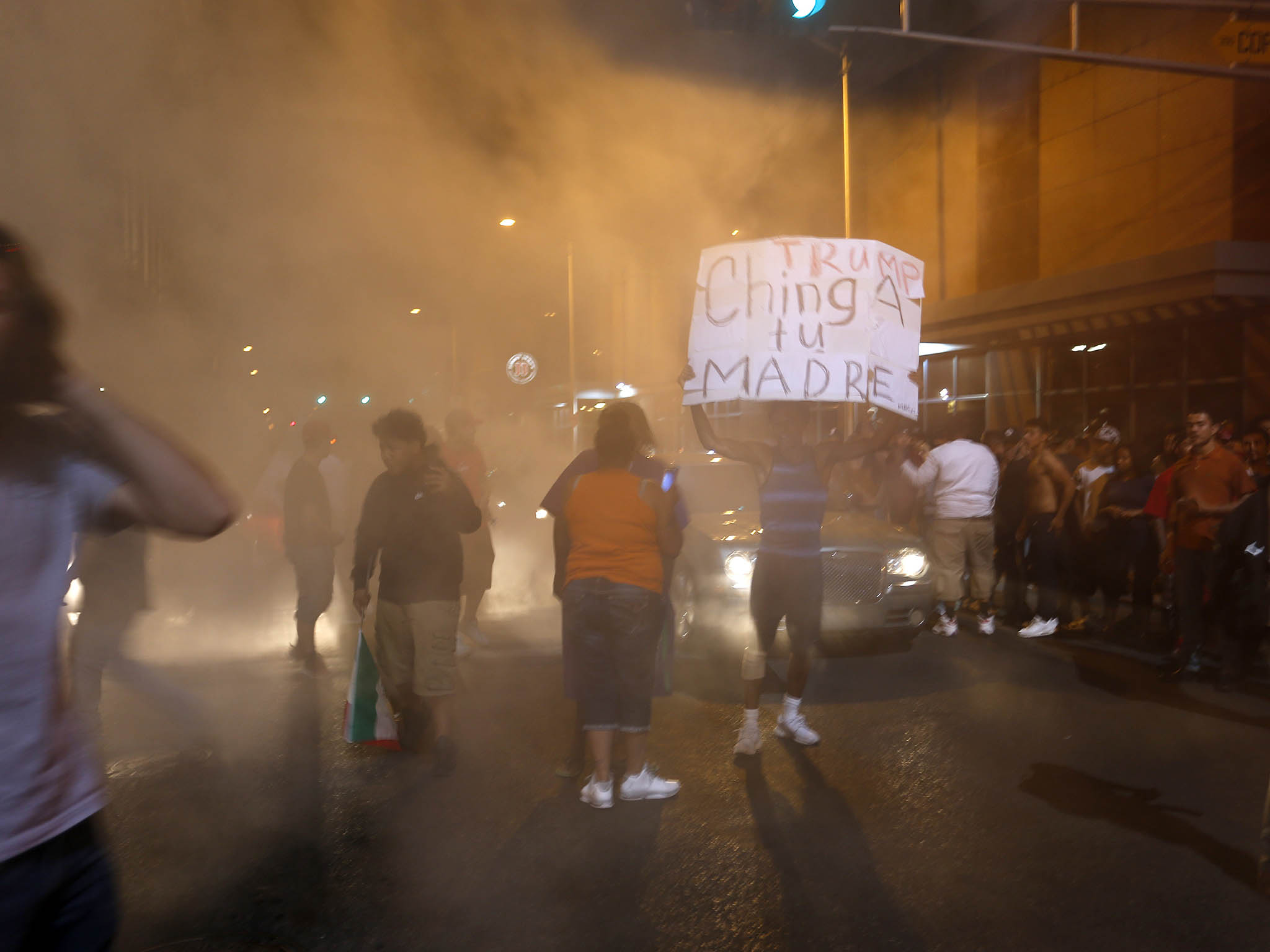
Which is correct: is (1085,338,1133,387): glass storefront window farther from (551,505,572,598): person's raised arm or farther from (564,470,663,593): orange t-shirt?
(564,470,663,593): orange t-shirt

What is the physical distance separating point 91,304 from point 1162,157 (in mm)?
12229

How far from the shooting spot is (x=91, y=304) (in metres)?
4.06

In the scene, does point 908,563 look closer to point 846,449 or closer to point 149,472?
point 846,449

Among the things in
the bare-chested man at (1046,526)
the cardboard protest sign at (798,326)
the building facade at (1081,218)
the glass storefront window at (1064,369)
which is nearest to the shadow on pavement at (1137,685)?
the bare-chested man at (1046,526)

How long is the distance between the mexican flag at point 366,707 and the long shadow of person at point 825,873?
155 cm

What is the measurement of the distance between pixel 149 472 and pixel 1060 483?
280 inches

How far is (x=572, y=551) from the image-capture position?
377cm

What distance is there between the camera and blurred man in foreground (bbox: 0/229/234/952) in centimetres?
121

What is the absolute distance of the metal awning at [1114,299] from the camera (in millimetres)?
10203

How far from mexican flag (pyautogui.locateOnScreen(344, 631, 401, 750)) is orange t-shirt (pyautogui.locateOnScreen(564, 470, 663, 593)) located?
108cm

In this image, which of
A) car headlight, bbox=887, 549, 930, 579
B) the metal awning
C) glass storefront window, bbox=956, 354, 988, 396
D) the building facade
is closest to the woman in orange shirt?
car headlight, bbox=887, 549, 930, 579

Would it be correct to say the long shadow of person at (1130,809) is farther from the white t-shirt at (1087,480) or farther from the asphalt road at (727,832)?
the white t-shirt at (1087,480)

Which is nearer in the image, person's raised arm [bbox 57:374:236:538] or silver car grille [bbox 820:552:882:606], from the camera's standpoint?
person's raised arm [bbox 57:374:236:538]

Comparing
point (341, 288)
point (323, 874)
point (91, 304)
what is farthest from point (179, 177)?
point (323, 874)
